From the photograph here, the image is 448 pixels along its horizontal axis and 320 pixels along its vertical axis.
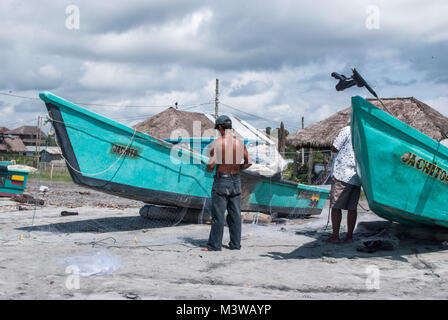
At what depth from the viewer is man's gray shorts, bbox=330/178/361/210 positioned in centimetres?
580

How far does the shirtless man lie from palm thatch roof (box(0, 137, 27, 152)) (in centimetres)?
6171

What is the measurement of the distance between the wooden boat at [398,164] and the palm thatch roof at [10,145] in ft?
207

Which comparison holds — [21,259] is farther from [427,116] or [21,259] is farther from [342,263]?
[427,116]

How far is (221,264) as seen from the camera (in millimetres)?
4672

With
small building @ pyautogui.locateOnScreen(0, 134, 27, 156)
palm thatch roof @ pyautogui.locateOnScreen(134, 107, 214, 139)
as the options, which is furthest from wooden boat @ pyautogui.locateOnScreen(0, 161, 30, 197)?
small building @ pyautogui.locateOnScreen(0, 134, 27, 156)

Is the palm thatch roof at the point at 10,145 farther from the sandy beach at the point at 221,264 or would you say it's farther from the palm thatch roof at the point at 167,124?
the sandy beach at the point at 221,264

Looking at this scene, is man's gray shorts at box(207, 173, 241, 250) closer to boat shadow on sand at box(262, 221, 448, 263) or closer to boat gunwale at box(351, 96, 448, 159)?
boat shadow on sand at box(262, 221, 448, 263)

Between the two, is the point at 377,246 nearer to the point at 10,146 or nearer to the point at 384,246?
the point at 384,246

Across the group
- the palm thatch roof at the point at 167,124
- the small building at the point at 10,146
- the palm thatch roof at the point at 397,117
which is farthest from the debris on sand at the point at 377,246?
the small building at the point at 10,146

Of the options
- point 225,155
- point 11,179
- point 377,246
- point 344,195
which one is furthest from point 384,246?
point 11,179
